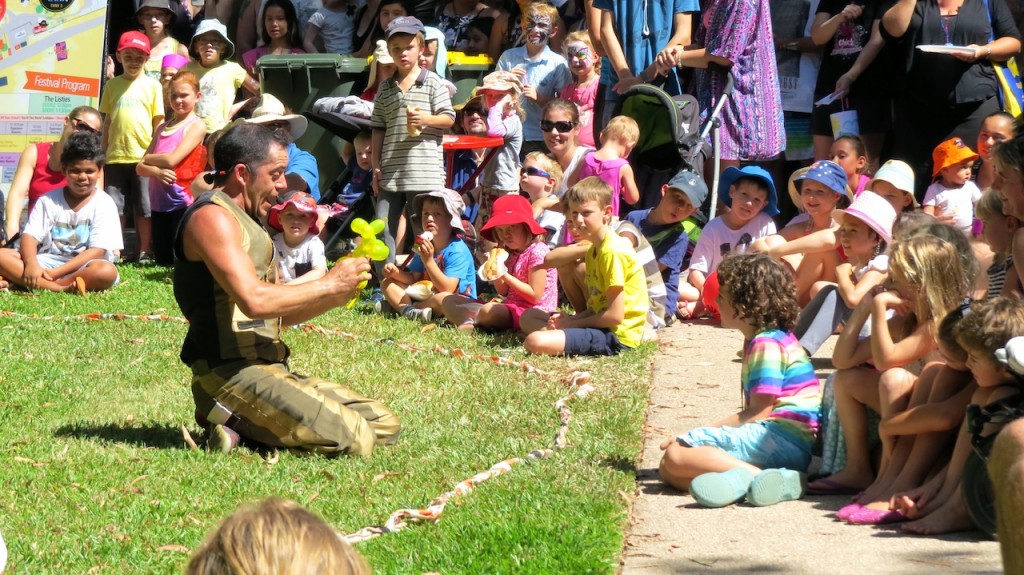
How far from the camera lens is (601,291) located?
772cm

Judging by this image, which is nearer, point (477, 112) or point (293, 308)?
point (293, 308)

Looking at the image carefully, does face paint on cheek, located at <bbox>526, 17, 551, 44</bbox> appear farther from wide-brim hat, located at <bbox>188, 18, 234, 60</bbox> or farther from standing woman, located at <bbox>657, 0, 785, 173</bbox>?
wide-brim hat, located at <bbox>188, 18, 234, 60</bbox>

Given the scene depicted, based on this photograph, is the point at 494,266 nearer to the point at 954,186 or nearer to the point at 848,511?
the point at 954,186

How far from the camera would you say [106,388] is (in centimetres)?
681

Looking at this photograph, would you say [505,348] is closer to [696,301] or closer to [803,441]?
[696,301]

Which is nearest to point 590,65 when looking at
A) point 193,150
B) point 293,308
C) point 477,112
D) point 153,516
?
point 477,112

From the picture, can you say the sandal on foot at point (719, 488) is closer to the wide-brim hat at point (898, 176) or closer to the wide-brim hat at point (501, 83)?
the wide-brim hat at point (898, 176)

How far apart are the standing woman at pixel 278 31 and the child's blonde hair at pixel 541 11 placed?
2652mm

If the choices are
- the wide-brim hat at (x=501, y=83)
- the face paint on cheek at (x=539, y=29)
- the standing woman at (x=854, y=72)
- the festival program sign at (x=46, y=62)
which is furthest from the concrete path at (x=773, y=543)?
the festival program sign at (x=46, y=62)

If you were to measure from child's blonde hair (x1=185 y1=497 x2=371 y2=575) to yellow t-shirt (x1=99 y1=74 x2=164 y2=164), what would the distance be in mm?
10250

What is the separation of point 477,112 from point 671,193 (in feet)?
7.40

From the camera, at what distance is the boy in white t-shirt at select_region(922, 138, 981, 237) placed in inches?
328

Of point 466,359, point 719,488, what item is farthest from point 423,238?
point 719,488

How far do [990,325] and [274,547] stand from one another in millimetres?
2991
